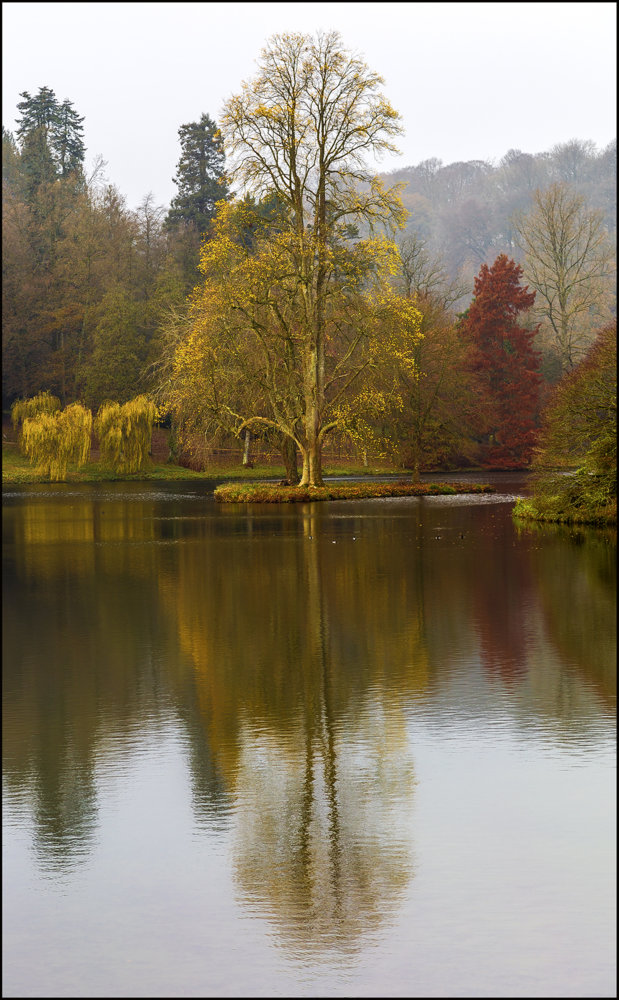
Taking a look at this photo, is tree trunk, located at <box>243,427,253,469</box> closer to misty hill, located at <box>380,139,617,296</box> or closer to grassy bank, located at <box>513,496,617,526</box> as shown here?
grassy bank, located at <box>513,496,617,526</box>

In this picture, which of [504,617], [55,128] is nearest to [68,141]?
[55,128]

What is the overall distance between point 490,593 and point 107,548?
34.2 ft

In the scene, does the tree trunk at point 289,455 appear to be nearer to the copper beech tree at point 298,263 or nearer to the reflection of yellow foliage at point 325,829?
the copper beech tree at point 298,263

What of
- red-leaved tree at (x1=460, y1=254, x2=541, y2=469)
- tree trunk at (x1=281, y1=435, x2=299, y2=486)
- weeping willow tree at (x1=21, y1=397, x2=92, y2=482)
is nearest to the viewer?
tree trunk at (x1=281, y1=435, x2=299, y2=486)

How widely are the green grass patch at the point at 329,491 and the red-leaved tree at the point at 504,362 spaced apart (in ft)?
51.3

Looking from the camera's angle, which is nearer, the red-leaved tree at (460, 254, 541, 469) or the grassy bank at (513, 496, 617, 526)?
the grassy bank at (513, 496, 617, 526)

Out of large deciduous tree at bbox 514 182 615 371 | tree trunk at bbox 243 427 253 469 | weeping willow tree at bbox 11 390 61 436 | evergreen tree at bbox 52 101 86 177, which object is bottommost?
tree trunk at bbox 243 427 253 469

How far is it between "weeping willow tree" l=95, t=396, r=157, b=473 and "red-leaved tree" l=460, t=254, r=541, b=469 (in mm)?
16759

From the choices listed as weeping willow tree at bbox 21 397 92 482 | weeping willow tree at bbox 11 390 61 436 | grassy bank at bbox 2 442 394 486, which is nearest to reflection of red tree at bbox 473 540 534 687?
weeping willow tree at bbox 21 397 92 482

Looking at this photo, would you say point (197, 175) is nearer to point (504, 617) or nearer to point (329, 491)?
point (329, 491)

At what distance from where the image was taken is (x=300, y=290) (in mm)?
39469

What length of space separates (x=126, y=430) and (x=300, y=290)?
17446mm

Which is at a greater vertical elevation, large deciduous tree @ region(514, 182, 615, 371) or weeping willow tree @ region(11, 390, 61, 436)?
large deciduous tree @ region(514, 182, 615, 371)

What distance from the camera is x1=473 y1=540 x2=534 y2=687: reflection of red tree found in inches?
409
